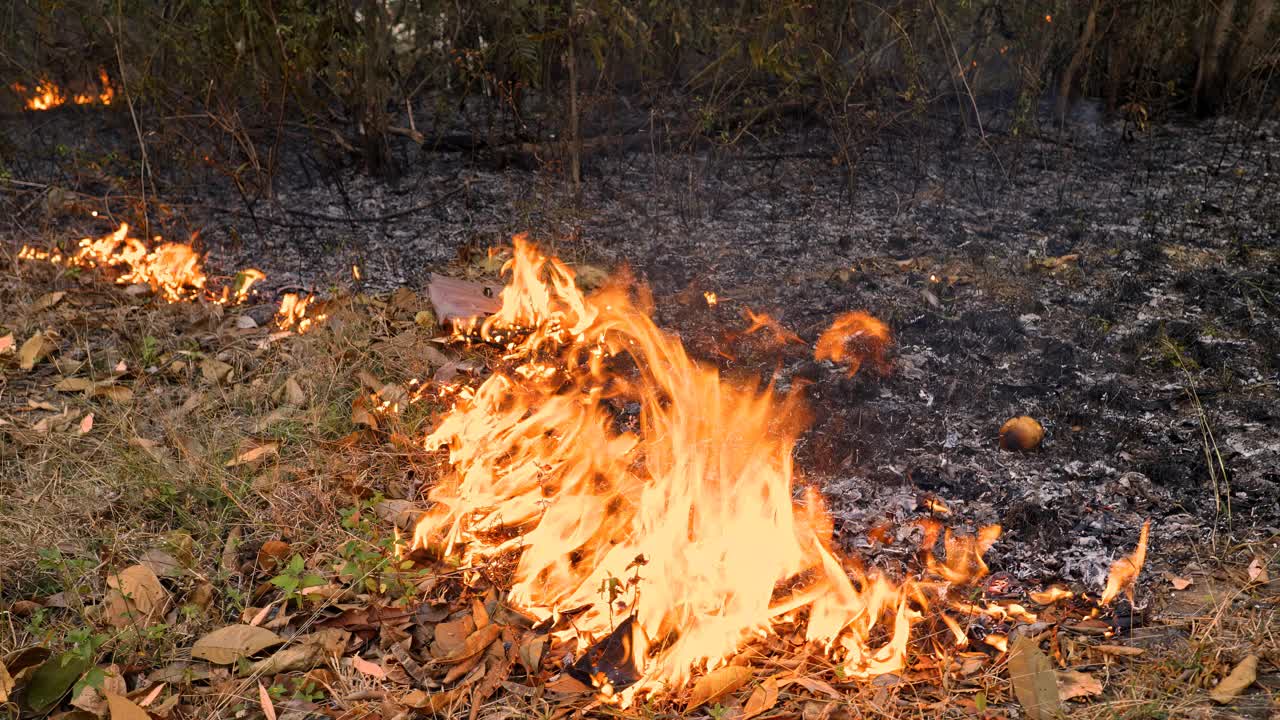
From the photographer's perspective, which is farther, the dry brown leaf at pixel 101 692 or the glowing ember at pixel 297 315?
the glowing ember at pixel 297 315

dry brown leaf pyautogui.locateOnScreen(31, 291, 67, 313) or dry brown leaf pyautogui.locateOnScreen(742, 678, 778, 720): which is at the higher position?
dry brown leaf pyautogui.locateOnScreen(31, 291, 67, 313)

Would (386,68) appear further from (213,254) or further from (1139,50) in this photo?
(1139,50)

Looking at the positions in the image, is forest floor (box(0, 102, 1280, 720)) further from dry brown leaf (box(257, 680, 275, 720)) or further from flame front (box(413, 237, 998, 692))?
flame front (box(413, 237, 998, 692))

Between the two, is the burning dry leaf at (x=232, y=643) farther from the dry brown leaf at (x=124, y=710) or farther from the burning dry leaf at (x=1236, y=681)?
the burning dry leaf at (x=1236, y=681)

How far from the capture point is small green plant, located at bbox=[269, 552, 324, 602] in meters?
2.34

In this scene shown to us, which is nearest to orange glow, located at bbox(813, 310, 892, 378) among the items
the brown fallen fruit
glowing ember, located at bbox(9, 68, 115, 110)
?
the brown fallen fruit

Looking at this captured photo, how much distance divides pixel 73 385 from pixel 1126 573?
345 centimetres

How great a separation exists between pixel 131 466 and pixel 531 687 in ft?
5.13

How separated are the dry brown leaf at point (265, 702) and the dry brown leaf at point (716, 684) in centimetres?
91

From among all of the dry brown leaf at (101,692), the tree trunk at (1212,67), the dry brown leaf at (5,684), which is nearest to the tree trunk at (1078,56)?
the tree trunk at (1212,67)

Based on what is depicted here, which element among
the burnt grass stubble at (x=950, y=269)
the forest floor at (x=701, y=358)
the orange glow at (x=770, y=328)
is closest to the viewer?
the forest floor at (x=701, y=358)

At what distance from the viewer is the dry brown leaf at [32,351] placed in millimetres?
3571

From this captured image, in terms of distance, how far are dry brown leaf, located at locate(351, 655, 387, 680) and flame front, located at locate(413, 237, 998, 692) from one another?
1.19 ft

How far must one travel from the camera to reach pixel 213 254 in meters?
4.47
